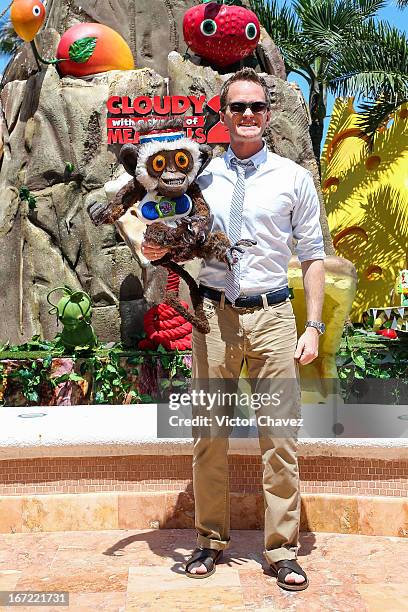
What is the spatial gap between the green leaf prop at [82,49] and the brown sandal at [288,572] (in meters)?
7.36

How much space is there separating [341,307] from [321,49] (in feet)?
38.2

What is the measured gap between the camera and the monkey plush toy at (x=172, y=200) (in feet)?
8.93

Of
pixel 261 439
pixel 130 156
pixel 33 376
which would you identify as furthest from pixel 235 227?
pixel 33 376

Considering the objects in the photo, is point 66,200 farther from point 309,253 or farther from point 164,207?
point 309,253

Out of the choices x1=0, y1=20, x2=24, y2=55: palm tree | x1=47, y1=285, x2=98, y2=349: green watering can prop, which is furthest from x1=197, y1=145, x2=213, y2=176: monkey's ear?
x1=0, y1=20, x2=24, y2=55: palm tree

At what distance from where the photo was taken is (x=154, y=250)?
278 cm

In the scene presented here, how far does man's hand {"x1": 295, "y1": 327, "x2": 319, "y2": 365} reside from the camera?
275 cm

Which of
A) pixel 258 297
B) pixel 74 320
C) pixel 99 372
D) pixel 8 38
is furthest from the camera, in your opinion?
pixel 8 38

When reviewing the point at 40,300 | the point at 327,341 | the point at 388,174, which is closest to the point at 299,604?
the point at 327,341

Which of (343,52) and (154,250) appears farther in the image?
(343,52)

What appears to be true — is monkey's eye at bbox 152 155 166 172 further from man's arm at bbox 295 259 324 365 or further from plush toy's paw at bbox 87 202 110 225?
man's arm at bbox 295 259 324 365

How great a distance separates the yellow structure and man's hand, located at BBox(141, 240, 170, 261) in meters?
10.2

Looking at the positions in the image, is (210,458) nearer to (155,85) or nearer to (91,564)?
(91,564)

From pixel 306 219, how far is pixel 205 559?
136 cm
